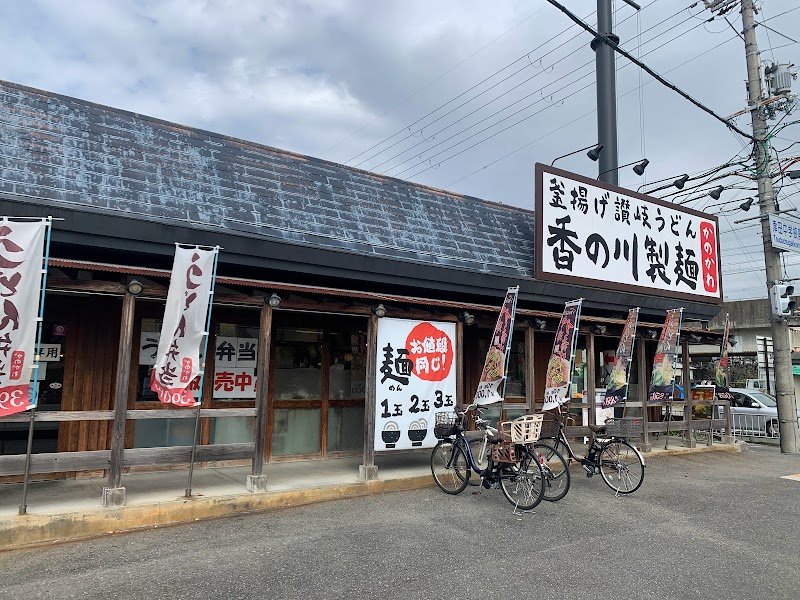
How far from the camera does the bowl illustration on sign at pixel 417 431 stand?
8008 mm

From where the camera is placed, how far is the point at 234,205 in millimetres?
7629

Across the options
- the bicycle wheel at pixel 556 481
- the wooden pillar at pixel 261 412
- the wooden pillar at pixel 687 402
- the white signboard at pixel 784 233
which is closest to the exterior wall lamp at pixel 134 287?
the wooden pillar at pixel 261 412

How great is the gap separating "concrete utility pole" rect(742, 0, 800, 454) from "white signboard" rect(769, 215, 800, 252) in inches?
6.5

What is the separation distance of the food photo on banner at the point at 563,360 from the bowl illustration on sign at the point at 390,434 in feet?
9.17

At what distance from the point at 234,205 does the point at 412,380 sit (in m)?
3.59

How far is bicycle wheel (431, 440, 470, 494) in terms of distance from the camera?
7.52 metres

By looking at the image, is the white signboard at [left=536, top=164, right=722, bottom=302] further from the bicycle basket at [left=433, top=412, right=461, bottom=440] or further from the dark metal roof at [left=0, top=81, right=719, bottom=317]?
the bicycle basket at [left=433, top=412, right=461, bottom=440]

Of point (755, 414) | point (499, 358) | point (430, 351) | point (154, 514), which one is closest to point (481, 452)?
point (499, 358)

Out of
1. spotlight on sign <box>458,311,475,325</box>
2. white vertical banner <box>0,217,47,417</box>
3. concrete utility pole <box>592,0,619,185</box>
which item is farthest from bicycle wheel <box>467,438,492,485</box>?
concrete utility pole <box>592,0,619,185</box>

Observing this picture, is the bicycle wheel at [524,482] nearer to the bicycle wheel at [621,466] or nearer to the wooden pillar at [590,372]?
the bicycle wheel at [621,466]

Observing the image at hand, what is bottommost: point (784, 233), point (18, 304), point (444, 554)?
point (444, 554)

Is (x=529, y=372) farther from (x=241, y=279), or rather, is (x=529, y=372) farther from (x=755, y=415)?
(x=755, y=415)

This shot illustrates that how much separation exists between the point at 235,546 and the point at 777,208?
47.1 ft

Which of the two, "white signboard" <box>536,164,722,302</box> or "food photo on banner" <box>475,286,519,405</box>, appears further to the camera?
"white signboard" <box>536,164,722,302</box>
